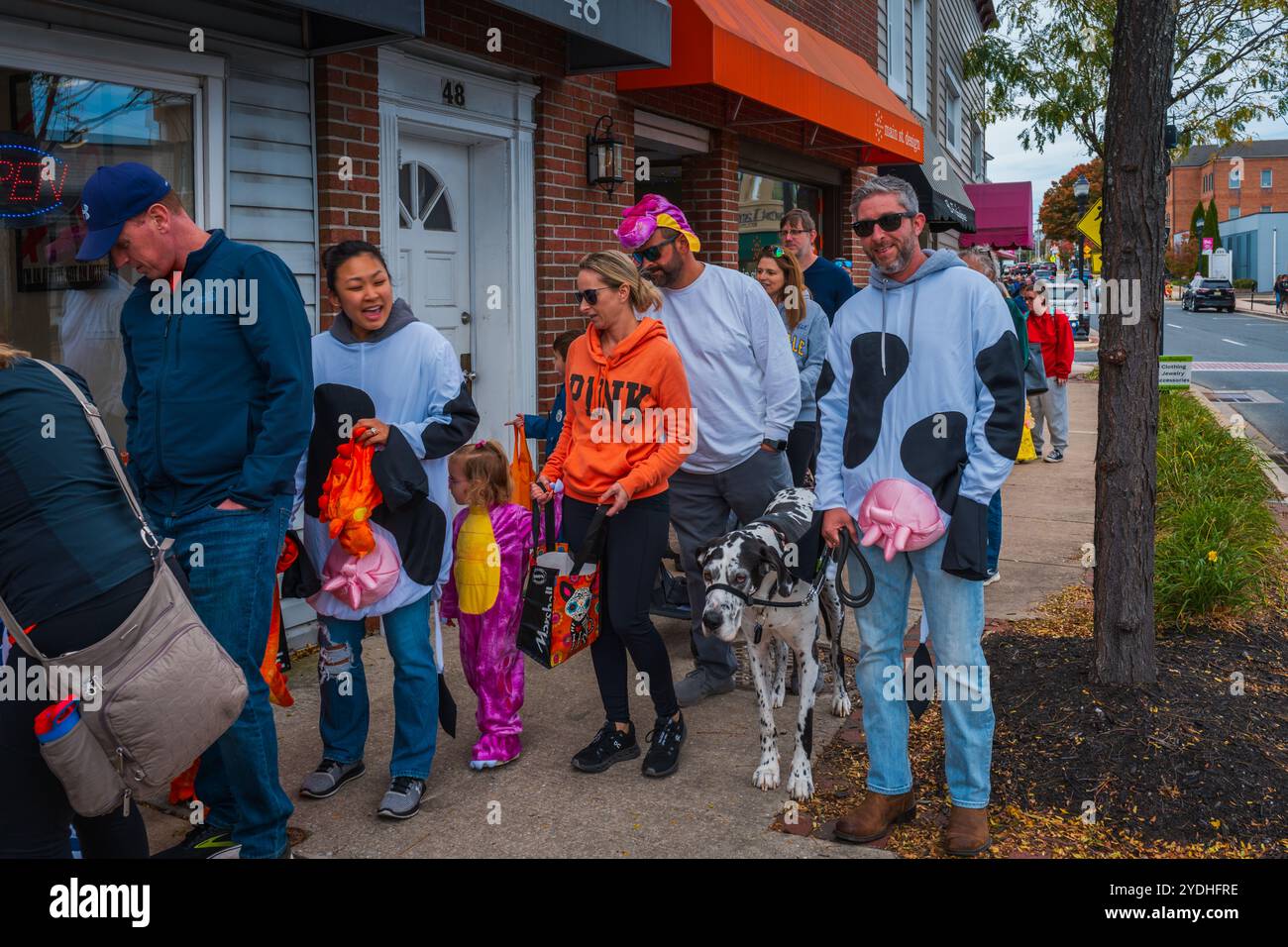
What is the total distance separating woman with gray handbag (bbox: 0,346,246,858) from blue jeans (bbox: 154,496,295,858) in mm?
609

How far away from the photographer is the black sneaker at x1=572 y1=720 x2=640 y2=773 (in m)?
4.75

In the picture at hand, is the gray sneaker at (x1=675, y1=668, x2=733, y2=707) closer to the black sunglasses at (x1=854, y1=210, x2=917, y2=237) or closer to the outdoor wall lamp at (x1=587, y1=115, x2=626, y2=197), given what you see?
the black sunglasses at (x1=854, y1=210, x2=917, y2=237)

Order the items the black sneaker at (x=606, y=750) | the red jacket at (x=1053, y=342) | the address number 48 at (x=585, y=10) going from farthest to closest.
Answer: the red jacket at (x=1053, y=342)
the address number 48 at (x=585, y=10)
the black sneaker at (x=606, y=750)

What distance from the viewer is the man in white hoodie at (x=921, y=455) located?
3.79m

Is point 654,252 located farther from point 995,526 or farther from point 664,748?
point 995,526

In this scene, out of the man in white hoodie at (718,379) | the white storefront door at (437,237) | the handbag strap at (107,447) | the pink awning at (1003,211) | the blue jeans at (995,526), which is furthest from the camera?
the pink awning at (1003,211)

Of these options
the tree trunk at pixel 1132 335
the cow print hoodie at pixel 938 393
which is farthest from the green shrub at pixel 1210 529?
the cow print hoodie at pixel 938 393

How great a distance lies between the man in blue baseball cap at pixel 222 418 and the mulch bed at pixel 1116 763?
80.8 inches

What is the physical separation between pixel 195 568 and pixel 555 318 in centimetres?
486

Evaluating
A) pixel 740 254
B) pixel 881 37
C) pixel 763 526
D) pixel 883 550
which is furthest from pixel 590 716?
pixel 881 37

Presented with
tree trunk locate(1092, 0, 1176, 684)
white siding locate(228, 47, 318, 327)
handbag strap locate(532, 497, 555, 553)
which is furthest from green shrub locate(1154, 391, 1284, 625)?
white siding locate(228, 47, 318, 327)

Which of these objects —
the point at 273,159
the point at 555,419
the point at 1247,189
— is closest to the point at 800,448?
the point at 555,419

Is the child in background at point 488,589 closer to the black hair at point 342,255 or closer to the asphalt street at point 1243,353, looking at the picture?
the black hair at point 342,255

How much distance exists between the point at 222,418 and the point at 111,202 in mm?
728
